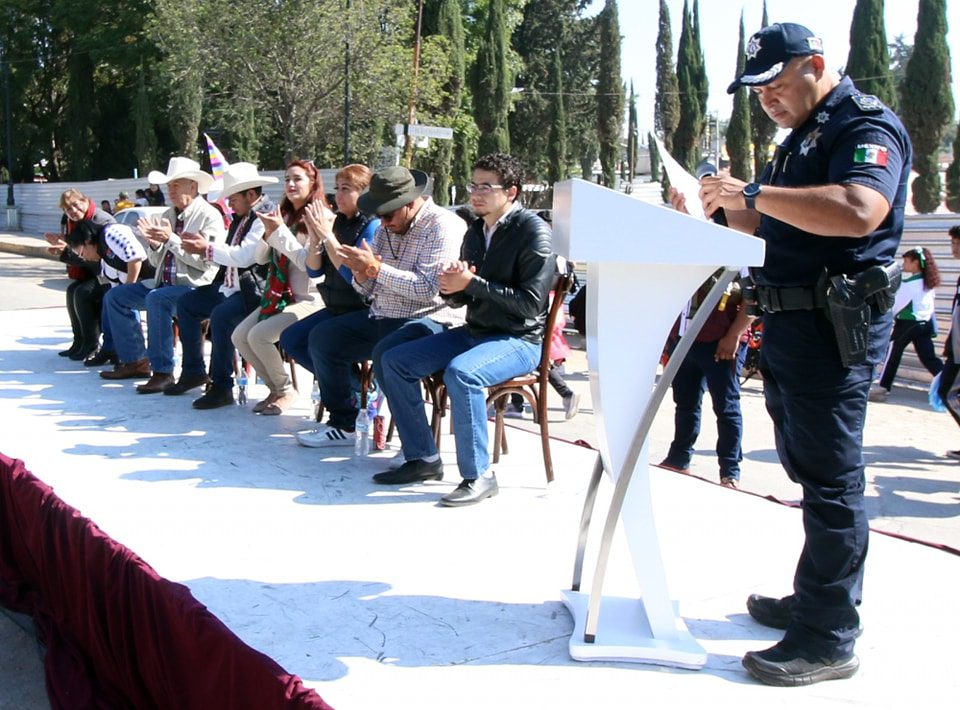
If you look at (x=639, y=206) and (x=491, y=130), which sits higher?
(x=491, y=130)

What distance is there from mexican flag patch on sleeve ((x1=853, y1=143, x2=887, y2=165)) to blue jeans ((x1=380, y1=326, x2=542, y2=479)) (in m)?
1.87

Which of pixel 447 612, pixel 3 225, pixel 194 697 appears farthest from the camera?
pixel 3 225

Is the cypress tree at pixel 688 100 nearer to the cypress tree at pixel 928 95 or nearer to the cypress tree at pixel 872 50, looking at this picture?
the cypress tree at pixel 872 50

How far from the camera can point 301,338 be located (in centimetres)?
502

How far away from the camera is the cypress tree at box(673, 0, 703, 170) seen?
35094 mm

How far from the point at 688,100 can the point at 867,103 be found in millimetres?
34602

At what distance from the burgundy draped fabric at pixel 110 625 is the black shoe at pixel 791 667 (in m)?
1.08

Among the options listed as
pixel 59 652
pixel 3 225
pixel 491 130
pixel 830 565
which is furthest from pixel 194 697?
pixel 3 225

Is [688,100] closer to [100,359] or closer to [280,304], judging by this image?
[100,359]

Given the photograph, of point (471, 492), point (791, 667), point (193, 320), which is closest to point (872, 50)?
point (193, 320)

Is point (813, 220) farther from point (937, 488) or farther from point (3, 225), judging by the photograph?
point (3, 225)

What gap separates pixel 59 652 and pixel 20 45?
34.9 m

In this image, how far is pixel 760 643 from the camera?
256 centimetres

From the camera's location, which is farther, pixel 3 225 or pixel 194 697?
pixel 3 225
